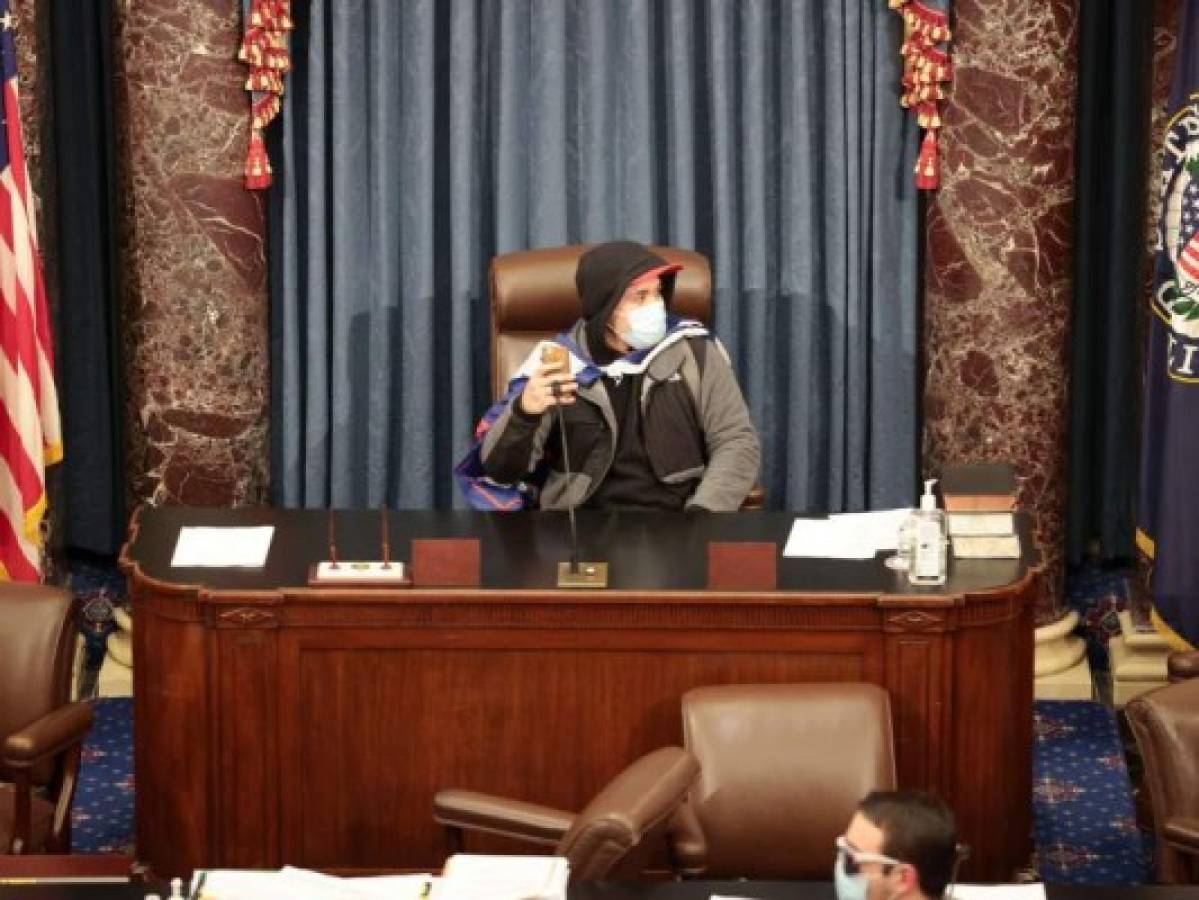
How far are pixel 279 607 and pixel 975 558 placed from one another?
162 centimetres

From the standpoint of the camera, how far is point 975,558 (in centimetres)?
586

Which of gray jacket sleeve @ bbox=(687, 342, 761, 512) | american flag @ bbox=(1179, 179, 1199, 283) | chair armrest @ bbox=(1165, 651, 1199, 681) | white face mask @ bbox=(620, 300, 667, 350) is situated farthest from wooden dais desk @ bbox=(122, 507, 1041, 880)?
american flag @ bbox=(1179, 179, 1199, 283)

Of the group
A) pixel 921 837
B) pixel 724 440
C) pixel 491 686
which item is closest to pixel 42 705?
pixel 491 686

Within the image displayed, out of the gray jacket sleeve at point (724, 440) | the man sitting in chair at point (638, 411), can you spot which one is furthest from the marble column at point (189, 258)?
the gray jacket sleeve at point (724, 440)

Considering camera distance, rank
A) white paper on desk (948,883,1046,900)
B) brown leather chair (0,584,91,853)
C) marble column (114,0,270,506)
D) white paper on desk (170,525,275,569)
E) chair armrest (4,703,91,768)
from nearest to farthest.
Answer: white paper on desk (948,883,1046,900)
chair armrest (4,703,91,768)
brown leather chair (0,584,91,853)
white paper on desk (170,525,275,569)
marble column (114,0,270,506)

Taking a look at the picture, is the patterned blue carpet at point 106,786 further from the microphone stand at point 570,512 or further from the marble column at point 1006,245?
the marble column at point 1006,245

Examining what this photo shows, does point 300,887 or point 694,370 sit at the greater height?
point 694,370

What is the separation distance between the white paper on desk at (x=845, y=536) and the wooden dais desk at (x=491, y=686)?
7.4 inches

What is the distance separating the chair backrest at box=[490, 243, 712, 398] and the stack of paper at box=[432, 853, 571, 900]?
9.24 ft

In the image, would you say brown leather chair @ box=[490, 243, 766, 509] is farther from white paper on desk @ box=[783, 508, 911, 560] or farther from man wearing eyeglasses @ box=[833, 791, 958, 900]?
man wearing eyeglasses @ box=[833, 791, 958, 900]

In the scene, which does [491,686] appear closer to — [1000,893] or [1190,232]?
[1000,893]

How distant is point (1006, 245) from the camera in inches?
293

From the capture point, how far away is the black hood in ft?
21.5

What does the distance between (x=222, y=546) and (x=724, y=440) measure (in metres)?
1.44
